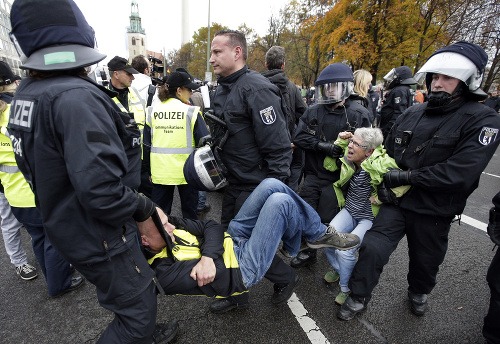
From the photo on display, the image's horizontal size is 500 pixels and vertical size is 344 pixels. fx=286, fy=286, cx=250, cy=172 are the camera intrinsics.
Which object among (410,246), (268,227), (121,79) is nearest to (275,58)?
(121,79)

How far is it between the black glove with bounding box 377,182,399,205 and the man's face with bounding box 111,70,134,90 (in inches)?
135

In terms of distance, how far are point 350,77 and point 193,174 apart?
Answer: 1950 mm

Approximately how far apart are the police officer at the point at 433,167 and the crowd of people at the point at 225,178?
0.01m

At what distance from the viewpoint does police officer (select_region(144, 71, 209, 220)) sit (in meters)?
2.97

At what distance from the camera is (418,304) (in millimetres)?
2352

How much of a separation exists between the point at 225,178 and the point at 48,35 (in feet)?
5.03

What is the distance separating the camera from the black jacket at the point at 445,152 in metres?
1.90

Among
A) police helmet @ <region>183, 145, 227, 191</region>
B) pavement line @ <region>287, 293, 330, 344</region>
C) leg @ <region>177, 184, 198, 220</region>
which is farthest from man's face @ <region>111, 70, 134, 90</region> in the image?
pavement line @ <region>287, 293, 330, 344</region>

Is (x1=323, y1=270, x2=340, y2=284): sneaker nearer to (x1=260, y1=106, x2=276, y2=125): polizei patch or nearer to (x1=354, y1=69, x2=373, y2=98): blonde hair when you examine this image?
(x1=260, y1=106, x2=276, y2=125): polizei patch

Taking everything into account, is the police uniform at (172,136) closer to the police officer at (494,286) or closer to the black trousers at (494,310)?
the police officer at (494,286)

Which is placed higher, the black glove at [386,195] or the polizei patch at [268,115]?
the polizei patch at [268,115]

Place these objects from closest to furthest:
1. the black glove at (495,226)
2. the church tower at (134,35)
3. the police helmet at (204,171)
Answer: the black glove at (495,226)
the police helmet at (204,171)
the church tower at (134,35)

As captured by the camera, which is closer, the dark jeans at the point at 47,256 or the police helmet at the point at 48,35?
the police helmet at the point at 48,35

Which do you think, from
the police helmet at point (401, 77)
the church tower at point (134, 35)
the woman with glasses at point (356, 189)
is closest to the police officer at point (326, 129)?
the woman with glasses at point (356, 189)
